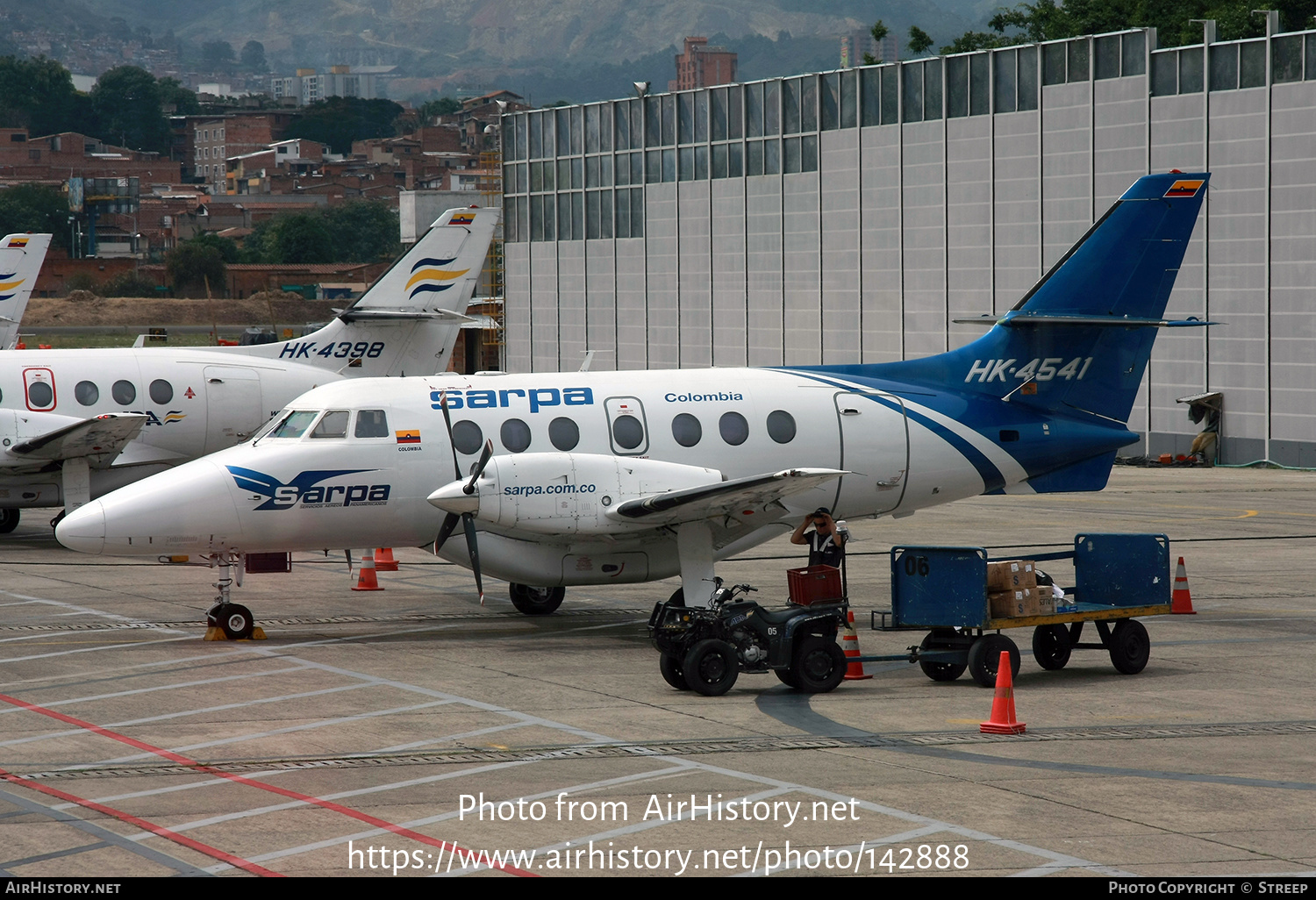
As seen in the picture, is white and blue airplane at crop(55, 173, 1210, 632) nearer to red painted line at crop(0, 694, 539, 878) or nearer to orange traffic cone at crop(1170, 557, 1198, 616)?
orange traffic cone at crop(1170, 557, 1198, 616)

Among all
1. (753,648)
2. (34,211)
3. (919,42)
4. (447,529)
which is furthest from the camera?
(34,211)

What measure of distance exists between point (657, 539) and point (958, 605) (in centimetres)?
453

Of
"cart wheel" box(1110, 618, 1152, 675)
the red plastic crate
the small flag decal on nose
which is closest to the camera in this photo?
"cart wheel" box(1110, 618, 1152, 675)

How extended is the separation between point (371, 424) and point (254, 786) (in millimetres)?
7953

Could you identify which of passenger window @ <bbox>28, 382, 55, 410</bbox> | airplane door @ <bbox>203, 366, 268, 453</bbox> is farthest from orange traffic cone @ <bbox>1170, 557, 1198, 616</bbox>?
passenger window @ <bbox>28, 382, 55, 410</bbox>

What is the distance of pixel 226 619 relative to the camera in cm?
1917

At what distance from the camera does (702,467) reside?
20359 mm

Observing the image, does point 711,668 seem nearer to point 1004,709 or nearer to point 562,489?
point 1004,709

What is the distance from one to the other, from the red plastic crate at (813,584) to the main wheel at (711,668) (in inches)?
71.4

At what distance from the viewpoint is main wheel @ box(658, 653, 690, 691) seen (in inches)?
634

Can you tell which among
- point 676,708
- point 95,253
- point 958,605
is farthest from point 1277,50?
point 95,253

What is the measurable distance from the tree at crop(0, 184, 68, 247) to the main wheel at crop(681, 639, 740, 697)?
164 metres

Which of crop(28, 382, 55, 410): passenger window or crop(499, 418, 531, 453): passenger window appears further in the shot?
crop(28, 382, 55, 410): passenger window

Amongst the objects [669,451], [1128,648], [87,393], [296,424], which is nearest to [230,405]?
[87,393]
